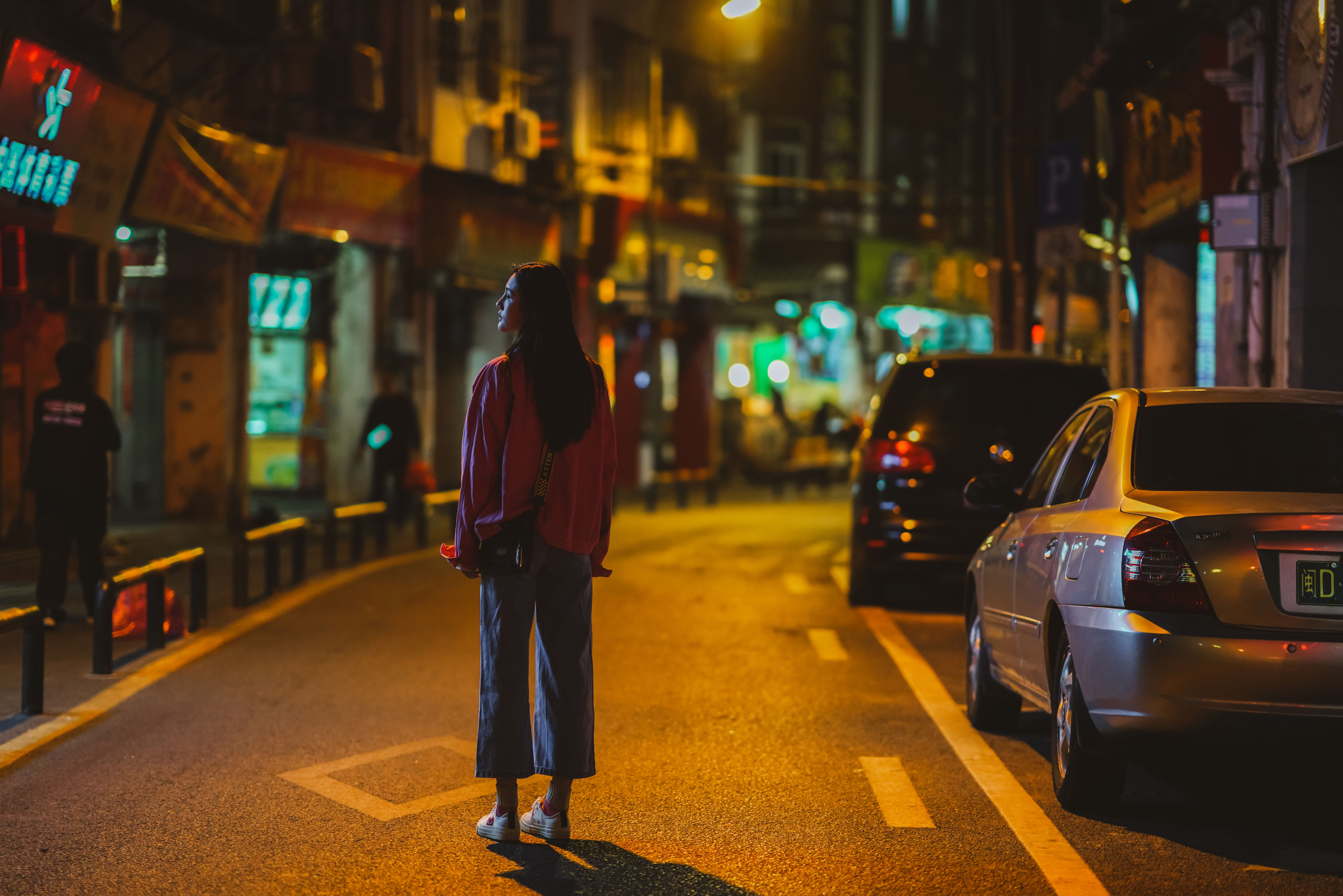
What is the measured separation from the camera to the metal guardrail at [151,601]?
9.14 metres

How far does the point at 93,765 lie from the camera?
6.93m

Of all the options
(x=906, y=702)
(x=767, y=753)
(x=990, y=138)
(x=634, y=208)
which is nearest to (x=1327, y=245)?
(x=906, y=702)

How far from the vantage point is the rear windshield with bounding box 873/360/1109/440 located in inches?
469

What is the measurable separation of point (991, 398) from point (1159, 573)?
21.4 ft

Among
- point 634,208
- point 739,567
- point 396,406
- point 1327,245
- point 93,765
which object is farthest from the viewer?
point 634,208

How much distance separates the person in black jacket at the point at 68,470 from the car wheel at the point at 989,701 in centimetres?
584

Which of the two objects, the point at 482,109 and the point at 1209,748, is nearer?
the point at 1209,748

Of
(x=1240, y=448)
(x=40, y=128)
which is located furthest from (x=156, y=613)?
(x=1240, y=448)

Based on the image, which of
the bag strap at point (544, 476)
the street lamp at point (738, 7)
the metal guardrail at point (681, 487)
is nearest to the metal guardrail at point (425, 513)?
the metal guardrail at point (681, 487)

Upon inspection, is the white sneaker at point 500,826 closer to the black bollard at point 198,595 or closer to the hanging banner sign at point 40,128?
the black bollard at point 198,595

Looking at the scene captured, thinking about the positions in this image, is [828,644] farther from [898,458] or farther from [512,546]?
[512,546]

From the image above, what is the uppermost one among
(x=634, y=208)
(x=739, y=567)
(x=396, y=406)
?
(x=634, y=208)

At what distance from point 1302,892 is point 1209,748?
28.0 inches

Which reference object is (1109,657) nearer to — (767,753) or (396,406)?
(767,753)
